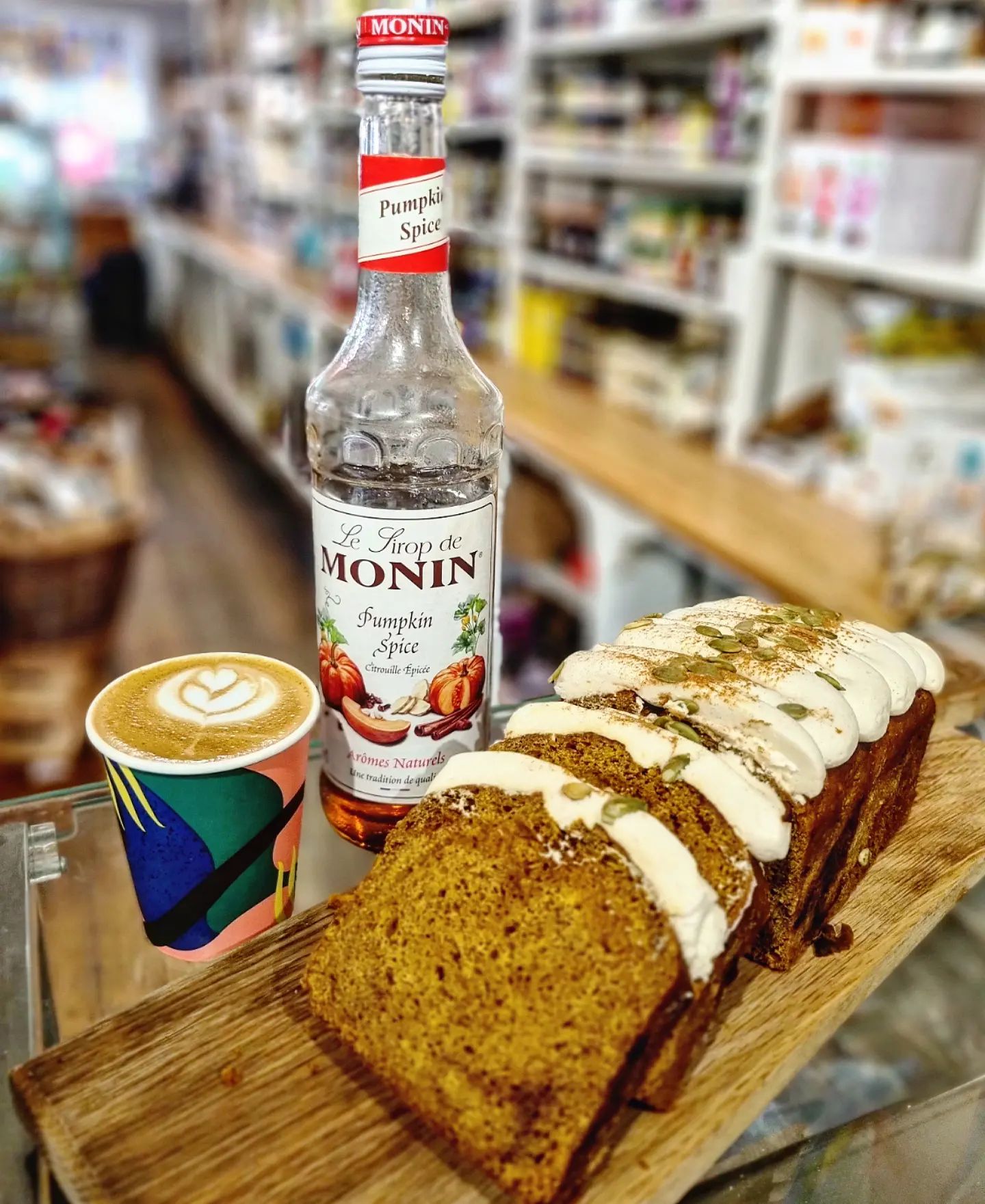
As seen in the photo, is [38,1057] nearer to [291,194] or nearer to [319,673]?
[319,673]

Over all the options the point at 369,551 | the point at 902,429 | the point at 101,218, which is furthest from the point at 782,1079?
the point at 101,218

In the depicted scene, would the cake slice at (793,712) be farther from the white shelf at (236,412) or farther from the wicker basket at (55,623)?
the white shelf at (236,412)

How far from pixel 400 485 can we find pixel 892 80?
5.07 feet

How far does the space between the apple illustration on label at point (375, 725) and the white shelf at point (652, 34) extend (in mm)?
1906

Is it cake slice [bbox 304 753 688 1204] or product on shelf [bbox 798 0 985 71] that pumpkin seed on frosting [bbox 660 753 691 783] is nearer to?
cake slice [bbox 304 753 688 1204]

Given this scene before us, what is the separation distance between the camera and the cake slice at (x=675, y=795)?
561 millimetres

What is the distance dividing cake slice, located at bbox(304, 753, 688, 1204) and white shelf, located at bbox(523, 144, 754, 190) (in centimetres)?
196

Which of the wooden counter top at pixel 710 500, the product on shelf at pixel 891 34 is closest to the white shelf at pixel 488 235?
the wooden counter top at pixel 710 500

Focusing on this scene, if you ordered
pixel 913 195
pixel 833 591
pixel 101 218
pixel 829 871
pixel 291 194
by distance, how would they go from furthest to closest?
1. pixel 101 218
2. pixel 291 194
3. pixel 913 195
4. pixel 833 591
5. pixel 829 871

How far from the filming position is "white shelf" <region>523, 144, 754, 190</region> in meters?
2.28

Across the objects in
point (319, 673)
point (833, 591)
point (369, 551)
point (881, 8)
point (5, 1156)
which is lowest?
point (833, 591)

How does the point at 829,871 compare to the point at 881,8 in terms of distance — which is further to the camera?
Answer: the point at 881,8

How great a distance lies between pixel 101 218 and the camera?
8336mm

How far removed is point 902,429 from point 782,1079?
158cm
